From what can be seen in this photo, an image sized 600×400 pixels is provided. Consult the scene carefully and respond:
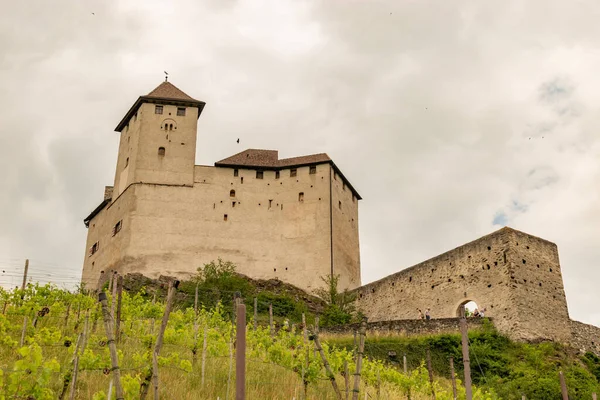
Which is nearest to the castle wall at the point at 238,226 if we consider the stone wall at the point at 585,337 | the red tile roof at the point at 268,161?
the red tile roof at the point at 268,161

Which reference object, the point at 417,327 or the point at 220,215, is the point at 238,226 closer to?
the point at 220,215

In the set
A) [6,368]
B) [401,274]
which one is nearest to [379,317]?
[401,274]

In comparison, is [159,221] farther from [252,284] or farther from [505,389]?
[505,389]

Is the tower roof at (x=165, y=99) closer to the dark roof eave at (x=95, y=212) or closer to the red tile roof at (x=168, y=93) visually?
the red tile roof at (x=168, y=93)

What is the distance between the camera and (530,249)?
27953mm

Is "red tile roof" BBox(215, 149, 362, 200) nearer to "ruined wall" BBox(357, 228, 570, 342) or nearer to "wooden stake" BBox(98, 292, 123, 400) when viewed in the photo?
"ruined wall" BBox(357, 228, 570, 342)

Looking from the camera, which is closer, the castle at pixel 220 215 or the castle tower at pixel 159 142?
the castle at pixel 220 215

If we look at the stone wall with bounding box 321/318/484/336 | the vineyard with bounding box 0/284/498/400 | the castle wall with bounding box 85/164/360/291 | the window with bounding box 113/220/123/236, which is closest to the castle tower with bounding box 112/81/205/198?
the castle wall with bounding box 85/164/360/291

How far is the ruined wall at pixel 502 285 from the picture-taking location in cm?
2666

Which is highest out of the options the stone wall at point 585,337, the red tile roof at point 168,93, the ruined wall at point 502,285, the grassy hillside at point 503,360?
the red tile roof at point 168,93

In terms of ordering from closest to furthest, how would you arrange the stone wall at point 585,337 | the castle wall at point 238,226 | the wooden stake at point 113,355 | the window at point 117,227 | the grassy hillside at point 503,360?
1. the wooden stake at point 113,355
2. the grassy hillside at point 503,360
3. the stone wall at point 585,337
4. the castle wall at point 238,226
5. the window at point 117,227

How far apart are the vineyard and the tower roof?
21.4 m

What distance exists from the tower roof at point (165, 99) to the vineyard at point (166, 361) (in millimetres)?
21401

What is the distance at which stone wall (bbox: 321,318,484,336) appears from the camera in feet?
87.2
